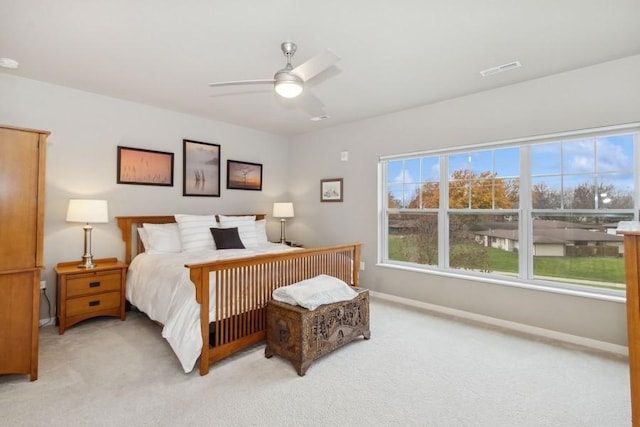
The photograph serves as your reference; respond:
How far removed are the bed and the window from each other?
4.23 feet

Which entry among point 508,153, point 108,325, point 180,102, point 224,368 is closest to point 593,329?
point 508,153

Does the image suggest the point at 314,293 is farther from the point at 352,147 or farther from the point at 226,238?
the point at 352,147

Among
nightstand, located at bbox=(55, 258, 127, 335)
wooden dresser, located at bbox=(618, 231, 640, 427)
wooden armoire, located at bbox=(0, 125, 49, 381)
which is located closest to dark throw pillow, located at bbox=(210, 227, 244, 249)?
nightstand, located at bbox=(55, 258, 127, 335)

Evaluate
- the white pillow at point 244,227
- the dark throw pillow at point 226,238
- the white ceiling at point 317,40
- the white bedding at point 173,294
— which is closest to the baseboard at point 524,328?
the white pillow at point 244,227

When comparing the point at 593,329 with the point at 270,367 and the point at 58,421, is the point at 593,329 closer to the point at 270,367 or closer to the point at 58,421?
the point at 270,367

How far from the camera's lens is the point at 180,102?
3.87 metres

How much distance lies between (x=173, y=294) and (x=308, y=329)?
1.18 meters

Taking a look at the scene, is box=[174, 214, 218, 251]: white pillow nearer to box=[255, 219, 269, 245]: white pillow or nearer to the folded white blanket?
box=[255, 219, 269, 245]: white pillow

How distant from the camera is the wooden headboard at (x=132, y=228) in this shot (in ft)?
12.4

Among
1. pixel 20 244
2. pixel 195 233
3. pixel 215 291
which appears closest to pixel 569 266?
pixel 215 291

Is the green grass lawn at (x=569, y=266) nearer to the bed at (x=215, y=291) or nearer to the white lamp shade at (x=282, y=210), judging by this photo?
the bed at (x=215, y=291)

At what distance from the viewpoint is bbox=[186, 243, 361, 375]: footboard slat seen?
233 centimetres

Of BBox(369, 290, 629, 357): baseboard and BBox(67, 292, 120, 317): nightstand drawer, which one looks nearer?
BBox(369, 290, 629, 357): baseboard

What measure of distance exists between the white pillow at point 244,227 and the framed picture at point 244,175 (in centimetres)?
77
